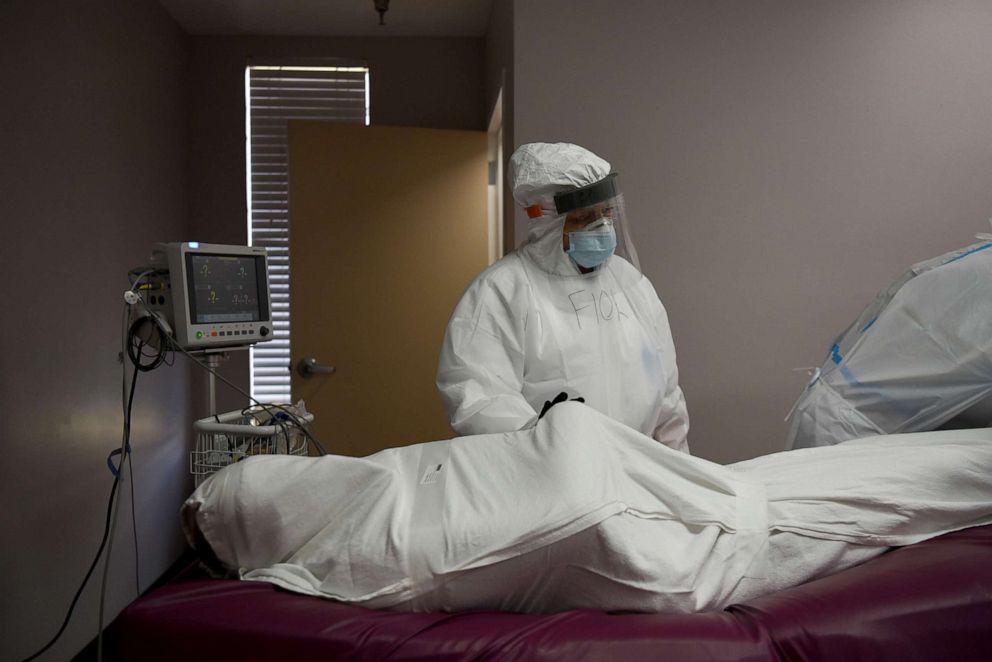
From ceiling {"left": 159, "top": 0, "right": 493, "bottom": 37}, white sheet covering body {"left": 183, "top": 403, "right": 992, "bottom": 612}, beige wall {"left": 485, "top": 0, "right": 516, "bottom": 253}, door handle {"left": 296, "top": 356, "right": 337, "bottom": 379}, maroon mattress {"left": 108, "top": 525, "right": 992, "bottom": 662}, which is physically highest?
ceiling {"left": 159, "top": 0, "right": 493, "bottom": 37}

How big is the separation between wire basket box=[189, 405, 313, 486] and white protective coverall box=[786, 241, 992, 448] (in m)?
1.19

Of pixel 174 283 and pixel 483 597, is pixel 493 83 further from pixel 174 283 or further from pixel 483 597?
pixel 483 597

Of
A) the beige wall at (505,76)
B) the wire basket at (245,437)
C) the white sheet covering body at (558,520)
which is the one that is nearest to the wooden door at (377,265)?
the beige wall at (505,76)

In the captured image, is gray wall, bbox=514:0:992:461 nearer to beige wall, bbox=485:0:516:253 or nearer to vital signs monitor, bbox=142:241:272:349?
beige wall, bbox=485:0:516:253

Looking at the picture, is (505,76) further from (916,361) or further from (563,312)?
(916,361)

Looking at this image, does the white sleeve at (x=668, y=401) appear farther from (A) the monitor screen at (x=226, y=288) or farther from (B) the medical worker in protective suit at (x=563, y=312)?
(A) the monitor screen at (x=226, y=288)

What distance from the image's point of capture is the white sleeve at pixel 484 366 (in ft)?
5.63

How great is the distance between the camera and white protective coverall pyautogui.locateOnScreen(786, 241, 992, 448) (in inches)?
58.2

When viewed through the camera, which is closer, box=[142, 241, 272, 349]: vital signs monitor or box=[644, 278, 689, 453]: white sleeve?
box=[142, 241, 272, 349]: vital signs monitor

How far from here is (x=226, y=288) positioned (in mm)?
1884

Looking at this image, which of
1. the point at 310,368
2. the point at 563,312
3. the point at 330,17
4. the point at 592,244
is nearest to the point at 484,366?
the point at 563,312

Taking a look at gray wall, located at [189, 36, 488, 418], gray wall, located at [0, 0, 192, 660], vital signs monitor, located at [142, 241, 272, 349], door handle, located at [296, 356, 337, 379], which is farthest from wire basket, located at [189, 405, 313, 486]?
gray wall, located at [189, 36, 488, 418]

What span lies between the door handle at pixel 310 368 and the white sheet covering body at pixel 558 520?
223cm

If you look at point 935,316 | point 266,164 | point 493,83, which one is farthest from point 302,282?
point 935,316
